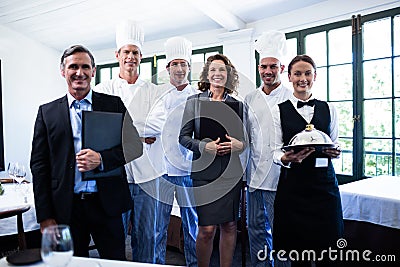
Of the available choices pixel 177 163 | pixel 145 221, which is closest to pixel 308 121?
pixel 177 163

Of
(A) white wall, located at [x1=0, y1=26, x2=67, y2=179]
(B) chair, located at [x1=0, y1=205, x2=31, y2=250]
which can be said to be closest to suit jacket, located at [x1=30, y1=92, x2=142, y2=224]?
(B) chair, located at [x1=0, y1=205, x2=31, y2=250]

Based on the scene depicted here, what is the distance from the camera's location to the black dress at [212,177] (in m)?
2.10

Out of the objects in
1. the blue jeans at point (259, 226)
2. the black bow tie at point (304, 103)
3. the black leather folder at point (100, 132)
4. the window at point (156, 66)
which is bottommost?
the blue jeans at point (259, 226)

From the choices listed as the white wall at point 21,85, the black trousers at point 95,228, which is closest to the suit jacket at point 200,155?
the black trousers at point 95,228

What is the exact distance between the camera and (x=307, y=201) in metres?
1.85

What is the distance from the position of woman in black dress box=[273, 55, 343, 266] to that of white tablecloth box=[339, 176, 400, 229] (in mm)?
326

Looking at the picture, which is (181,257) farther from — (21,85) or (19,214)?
(21,85)

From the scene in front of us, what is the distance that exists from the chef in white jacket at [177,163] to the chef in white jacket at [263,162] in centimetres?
37

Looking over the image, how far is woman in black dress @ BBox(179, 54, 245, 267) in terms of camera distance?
82.2 inches

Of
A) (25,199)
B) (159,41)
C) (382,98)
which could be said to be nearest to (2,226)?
(25,199)

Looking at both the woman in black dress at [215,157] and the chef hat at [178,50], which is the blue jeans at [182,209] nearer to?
the woman in black dress at [215,157]

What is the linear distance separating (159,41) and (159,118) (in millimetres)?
3269

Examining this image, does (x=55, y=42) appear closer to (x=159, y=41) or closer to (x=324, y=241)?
(x=159, y=41)

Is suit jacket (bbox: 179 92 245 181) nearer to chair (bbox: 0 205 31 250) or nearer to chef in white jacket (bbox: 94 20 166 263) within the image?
chef in white jacket (bbox: 94 20 166 263)
